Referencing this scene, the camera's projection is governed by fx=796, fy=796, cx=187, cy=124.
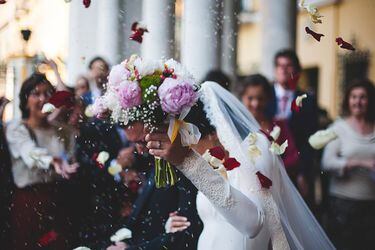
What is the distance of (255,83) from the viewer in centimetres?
623

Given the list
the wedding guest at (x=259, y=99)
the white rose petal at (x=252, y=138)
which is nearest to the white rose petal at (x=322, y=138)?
the wedding guest at (x=259, y=99)

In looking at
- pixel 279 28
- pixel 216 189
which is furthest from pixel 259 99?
pixel 279 28

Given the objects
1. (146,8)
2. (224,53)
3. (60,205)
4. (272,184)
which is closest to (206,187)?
(272,184)

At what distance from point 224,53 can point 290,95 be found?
2.65 meters

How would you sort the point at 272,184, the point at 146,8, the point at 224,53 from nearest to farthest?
the point at 272,184 < the point at 146,8 < the point at 224,53

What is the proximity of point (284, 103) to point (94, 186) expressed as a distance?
1795 mm

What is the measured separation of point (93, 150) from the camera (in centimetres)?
694

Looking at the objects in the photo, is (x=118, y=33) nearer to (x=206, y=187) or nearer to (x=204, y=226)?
(x=204, y=226)

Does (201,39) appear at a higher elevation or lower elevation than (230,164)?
higher

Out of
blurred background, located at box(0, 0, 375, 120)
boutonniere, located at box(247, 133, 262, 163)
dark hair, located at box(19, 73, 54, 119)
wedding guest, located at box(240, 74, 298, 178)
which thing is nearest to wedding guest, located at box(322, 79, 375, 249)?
wedding guest, located at box(240, 74, 298, 178)

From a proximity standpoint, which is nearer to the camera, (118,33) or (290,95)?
(290,95)

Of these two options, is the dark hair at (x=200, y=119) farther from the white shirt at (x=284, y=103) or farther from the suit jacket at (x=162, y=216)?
the white shirt at (x=284, y=103)

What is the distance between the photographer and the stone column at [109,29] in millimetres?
8273

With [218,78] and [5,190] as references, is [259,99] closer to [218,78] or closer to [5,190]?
[218,78]
